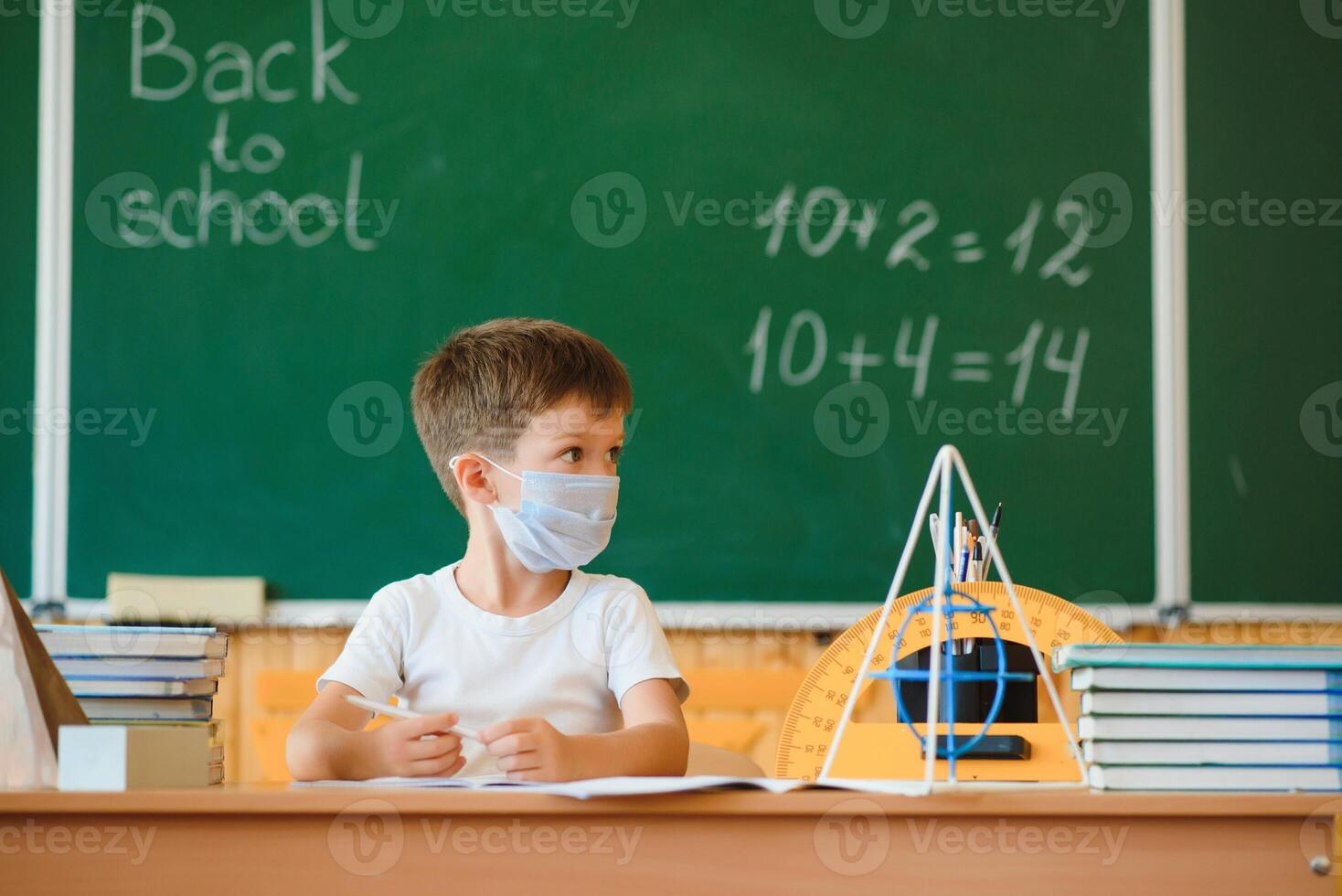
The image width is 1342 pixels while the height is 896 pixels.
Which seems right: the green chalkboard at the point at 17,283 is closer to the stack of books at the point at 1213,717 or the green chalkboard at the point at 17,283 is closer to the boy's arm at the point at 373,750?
the boy's arm at the point at 373,750

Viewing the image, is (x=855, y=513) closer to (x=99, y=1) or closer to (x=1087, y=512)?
(x=1087, y=512)

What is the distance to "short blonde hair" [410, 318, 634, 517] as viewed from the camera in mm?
1719

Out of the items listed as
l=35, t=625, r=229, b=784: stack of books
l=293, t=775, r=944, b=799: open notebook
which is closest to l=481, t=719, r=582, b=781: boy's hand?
l=293, t=775, r=944, b=799: open notebook

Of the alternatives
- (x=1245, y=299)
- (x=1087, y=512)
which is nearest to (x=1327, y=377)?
(x=1245, y=299)

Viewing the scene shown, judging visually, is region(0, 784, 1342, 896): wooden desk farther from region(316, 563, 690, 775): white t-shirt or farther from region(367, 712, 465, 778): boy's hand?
region(316, 563, 690, 775): white t-shirt

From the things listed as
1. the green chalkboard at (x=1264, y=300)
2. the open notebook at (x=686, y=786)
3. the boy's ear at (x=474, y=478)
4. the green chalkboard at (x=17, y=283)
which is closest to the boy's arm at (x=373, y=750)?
the open notebook at (x=686, y=786)

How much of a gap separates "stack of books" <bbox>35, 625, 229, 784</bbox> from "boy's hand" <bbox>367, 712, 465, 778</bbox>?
0.16m

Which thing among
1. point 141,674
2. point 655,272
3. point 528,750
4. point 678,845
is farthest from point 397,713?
point 655,272

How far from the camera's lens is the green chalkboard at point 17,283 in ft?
9.43

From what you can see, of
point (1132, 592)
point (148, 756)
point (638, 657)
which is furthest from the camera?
point (1132, 592)

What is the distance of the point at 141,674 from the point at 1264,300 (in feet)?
7.92

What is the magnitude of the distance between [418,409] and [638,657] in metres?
0.50

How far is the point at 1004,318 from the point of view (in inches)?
114

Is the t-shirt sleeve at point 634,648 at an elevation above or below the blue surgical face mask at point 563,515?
below
